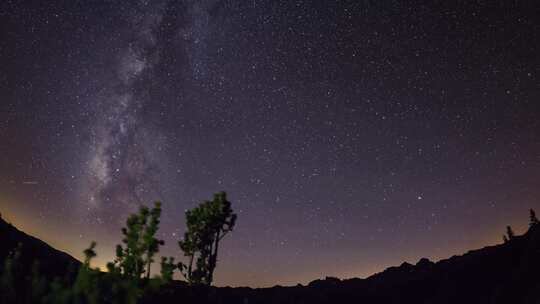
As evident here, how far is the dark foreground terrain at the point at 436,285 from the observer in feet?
81.4

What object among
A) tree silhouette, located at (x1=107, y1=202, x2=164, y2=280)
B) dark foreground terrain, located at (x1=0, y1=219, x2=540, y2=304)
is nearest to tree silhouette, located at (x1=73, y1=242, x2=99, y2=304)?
tree silhouette, located at (x1=107, y1=202, x2=164, y2=280)

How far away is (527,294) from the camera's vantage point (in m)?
22.0

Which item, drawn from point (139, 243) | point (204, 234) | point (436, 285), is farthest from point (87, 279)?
point (436, 285)

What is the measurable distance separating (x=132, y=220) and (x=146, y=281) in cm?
135

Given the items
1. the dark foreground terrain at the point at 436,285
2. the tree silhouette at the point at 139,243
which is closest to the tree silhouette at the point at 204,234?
the dark foreground terrain at the point at 436,285

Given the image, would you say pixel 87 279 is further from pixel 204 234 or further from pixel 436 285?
pixel 436 285

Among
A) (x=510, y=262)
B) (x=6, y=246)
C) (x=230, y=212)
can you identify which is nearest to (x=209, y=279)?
(x=230, y=212)

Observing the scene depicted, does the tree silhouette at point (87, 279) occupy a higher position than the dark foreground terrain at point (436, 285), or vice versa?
the dark foreground terrain at point (436, 285)

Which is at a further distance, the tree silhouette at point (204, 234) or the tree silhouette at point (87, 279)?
the tree silhouette at point (204, 234)

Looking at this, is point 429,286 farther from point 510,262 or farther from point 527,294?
point 527,294

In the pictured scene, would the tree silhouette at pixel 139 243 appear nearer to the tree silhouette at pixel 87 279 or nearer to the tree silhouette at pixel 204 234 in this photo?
the tree silhouette at pixel 87 279

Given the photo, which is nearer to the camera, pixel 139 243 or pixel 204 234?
pixel 139 243

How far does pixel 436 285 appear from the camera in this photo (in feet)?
145

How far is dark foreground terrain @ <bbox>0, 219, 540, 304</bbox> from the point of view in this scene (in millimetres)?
24797
